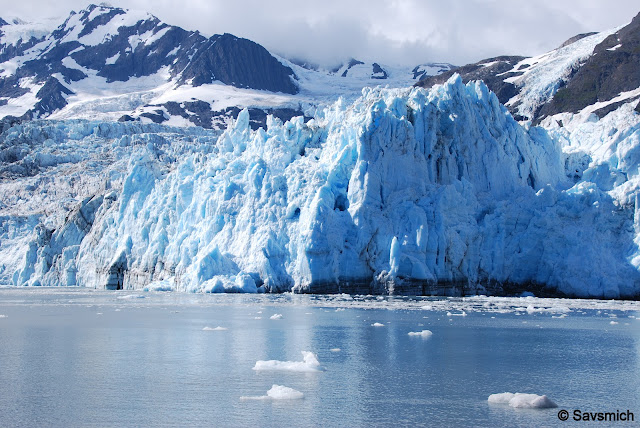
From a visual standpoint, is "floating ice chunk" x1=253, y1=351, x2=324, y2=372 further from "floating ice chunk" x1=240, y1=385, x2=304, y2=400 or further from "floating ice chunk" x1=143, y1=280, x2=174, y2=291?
"floating ice chunk" x1=143, y1=280, x2=174, y2=291

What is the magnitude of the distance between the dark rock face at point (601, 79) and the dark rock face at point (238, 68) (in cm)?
8099

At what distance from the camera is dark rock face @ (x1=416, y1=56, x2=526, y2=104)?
98500mm

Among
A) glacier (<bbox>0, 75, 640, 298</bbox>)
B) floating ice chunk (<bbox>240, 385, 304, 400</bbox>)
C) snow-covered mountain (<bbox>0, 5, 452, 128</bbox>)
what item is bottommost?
floating ice chunk (<bbox>240, 385, 304, 400</bbox>)

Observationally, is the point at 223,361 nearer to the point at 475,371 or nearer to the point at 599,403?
the point at 475,371

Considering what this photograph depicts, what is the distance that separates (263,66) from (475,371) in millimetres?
162072

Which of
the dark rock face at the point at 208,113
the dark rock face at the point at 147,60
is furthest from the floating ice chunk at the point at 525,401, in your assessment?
the dark rock face at the point at 147,60

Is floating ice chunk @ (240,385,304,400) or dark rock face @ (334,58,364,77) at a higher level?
dark rock face @ (334,58,364,77)

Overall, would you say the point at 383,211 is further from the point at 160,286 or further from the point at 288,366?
the point at 288,366

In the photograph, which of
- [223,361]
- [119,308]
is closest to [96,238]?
[119,308]

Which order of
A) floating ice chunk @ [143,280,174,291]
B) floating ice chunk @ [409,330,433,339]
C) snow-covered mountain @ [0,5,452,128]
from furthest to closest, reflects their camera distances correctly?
snow-covered mountain @ [0,5,452,128]
floating ice chunk @ [143,280,174,291]
floating ice chunk @ [409,330,433,339]

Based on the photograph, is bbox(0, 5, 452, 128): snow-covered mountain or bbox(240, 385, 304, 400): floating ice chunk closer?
bbox(240, 385, 304, 400): floating ice chunk

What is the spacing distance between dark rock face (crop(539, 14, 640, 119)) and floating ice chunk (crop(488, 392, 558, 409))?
79.4 m

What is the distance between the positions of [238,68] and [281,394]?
16278cm

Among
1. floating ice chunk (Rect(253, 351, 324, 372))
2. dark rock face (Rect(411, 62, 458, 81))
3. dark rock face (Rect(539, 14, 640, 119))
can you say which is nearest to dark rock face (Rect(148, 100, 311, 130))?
dark rock face (Rect(411, 62, 458, 81))
